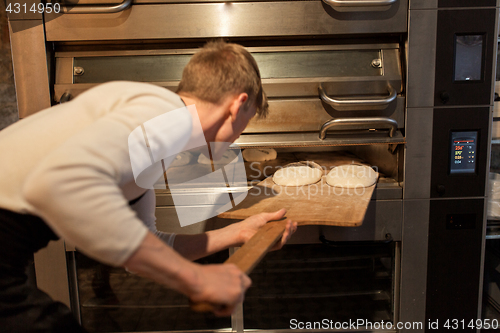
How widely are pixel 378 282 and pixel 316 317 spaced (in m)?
0.32

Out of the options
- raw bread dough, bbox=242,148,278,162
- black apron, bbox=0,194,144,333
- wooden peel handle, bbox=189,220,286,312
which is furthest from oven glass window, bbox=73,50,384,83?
black apron, bbox=0,194,144,333

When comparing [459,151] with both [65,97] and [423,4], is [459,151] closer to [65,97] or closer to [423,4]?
[423,4]

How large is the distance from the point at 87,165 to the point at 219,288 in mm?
276

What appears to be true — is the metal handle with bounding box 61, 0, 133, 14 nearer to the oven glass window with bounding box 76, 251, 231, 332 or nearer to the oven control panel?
the oven glass window with bounding box 76, 251, 231, 332

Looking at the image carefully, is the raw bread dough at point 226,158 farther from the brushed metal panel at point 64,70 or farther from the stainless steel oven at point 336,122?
the brushed metal panel at point 64,70

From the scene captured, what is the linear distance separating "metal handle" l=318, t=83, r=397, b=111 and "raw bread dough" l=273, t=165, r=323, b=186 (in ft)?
0.91

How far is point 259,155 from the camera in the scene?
1481mm

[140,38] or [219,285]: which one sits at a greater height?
[140,38]

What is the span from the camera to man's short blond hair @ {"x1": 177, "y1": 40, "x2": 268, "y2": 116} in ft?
2.32

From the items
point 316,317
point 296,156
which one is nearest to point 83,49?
point 296,156

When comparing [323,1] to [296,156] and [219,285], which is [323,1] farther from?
[219,285]

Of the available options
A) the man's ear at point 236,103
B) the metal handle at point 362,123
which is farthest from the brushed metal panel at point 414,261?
the man's ear at point 236,103

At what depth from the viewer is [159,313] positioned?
1.42 metres

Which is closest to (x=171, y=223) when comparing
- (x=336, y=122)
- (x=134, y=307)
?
(x=134, y=307)
